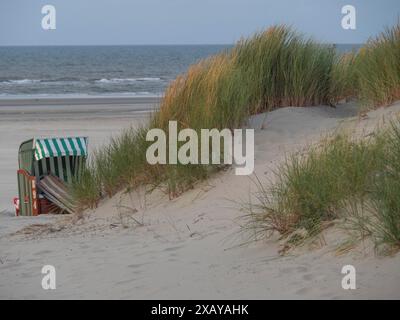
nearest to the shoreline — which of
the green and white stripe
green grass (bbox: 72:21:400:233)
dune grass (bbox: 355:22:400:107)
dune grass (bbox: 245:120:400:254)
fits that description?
the green and white stripe

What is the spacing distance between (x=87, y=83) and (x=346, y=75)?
36263 millimetres

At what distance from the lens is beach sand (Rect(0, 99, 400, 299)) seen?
4816 mm

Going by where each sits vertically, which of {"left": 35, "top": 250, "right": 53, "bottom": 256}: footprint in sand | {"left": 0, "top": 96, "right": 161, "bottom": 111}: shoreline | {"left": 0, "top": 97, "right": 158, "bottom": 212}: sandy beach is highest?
{"left": 35, "top": 250, "right": 53, "bottom": 256}: footprint in sand

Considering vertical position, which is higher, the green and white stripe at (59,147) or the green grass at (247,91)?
the green grass at (247,91)

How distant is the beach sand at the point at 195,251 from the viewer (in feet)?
15.8

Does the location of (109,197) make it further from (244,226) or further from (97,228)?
(244,226)

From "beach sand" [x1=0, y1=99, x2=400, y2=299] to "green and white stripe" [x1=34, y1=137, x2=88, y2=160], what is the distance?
1044 mm

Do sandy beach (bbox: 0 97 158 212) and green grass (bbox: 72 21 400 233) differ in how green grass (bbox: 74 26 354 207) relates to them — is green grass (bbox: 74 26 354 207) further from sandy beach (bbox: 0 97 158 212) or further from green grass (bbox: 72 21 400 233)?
sandy beach (bbox: 0 97 158 212)

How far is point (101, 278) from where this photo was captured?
5371 millimetres

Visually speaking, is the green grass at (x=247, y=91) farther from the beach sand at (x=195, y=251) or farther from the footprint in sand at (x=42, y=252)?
the footprint in sand at (x=42, y=252)

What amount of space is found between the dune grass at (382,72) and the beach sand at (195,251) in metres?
0.38

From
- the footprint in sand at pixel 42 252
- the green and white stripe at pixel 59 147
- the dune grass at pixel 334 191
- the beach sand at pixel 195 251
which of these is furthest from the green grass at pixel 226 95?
the dune grass at pixel 334 191

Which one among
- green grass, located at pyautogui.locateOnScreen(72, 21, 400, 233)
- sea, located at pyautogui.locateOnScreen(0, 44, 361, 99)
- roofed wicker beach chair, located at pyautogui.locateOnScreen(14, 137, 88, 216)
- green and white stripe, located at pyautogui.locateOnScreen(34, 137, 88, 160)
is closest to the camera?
green grass, located at pyautogui.locateOnScreen(72, 21, 400, 233)

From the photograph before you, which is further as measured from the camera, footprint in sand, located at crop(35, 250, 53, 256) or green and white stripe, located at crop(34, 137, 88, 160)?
green and white stripe, located at crop(34, 137, 88, 160)
